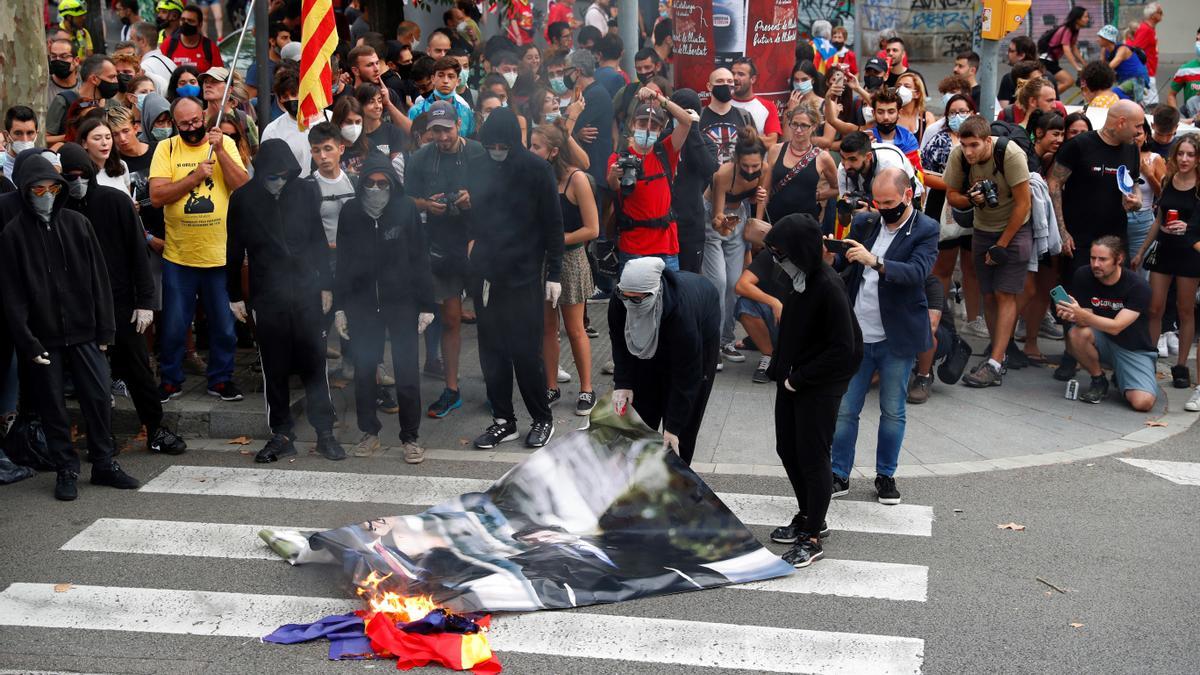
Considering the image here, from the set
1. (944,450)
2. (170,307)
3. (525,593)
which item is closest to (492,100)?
(170,307)

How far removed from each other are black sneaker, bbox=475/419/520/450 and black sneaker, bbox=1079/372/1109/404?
12.5 feet

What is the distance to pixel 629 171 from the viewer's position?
8.67 meters

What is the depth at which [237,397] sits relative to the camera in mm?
8570

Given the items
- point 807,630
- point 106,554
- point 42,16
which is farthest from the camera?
point 42,16

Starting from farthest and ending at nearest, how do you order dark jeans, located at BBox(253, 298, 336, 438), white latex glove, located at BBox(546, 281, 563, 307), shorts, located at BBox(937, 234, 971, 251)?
shorts, located at BBox(937, 234, 971, 251) < white latex glove, located at BBox(546, 281, 563, 307) < dark jeans, located at BBox(253, 298, 336, 438)

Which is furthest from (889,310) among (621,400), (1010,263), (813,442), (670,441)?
(1010,263)

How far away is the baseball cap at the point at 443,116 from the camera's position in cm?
789

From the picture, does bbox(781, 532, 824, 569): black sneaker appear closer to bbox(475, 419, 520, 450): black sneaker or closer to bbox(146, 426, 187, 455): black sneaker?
bbox(475, 419, 520, 450): black sneaker

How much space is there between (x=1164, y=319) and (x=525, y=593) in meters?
6.14

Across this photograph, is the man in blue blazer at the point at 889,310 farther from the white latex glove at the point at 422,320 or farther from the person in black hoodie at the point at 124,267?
the person in black hoodie at the point at 124,267

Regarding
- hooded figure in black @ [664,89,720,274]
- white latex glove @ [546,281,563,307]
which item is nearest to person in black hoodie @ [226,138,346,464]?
white latex glove @ [546,281,563,307]

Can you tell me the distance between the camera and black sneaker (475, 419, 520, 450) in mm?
8016

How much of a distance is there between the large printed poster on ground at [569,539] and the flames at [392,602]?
19 mm

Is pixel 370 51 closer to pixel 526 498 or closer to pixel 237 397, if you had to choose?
pixel 237 397
